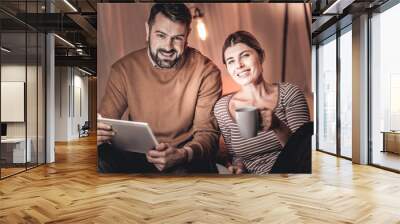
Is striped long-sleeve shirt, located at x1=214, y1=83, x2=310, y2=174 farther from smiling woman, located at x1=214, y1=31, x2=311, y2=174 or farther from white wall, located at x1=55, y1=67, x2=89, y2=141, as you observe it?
white wall, located at x1=55, y1=67, x2=89, y2=141

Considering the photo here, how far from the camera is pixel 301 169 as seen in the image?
6.90 m

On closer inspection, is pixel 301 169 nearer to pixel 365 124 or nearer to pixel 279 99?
pixel 279 99

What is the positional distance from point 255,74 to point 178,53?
54.4 inches

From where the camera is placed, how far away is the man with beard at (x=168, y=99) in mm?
6879

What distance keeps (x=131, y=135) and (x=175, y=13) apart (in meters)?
2.26

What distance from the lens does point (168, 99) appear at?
22.7 feet

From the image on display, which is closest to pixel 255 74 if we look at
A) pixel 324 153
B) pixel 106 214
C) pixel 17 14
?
pixel 106 214

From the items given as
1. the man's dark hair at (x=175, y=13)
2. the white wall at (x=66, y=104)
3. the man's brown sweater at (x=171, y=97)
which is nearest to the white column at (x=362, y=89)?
the man's brown sweater at (x=171, y=97)

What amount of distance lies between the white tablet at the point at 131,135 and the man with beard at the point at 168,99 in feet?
0.27

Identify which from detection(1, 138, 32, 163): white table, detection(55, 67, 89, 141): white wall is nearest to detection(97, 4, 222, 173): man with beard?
detection(1, 138, 32, 163): white table

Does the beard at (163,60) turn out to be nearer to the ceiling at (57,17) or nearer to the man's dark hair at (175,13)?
the man's dark hair at (175,13)

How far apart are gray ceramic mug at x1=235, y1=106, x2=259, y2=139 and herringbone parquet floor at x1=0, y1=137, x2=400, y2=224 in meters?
0.77

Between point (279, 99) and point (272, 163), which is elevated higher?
point (279, 99)

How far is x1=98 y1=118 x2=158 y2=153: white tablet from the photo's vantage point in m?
6.86
